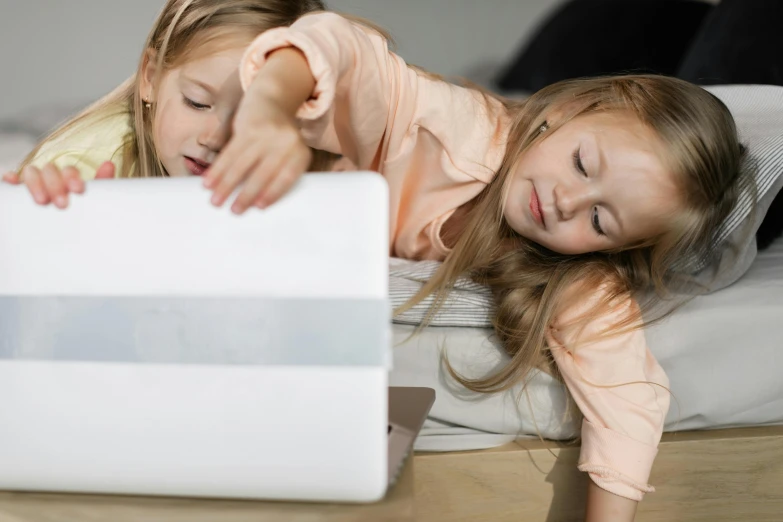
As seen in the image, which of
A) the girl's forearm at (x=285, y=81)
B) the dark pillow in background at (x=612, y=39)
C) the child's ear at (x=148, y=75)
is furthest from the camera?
the dark pillow in background at (x=612, y=39)

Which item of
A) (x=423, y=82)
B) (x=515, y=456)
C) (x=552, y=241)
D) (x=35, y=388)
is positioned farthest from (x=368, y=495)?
(x=423, y=82)

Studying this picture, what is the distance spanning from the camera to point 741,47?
4.35 ft

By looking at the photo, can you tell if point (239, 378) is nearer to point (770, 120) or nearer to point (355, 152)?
point (355, 152)

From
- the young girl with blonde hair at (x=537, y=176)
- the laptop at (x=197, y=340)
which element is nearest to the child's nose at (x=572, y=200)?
the young girl with blonde hair at (x=537, y=176)

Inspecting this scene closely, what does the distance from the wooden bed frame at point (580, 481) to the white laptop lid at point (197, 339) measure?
0.38 meters

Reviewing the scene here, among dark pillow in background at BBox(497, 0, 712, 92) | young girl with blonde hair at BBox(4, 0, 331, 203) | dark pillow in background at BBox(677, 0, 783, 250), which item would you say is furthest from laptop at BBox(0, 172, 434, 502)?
dark pillow in background at BBox(497, 0, 712, 92)

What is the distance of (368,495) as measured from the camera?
47 cm

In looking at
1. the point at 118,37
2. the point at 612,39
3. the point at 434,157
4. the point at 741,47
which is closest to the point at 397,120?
the point at 434,157

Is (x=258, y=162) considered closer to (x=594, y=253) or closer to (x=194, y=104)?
(x=194, y=104)

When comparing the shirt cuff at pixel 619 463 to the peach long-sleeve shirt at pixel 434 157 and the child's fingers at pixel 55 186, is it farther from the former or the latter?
the child's fingers at pixel 55 186

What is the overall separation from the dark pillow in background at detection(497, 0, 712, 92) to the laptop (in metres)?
1.44

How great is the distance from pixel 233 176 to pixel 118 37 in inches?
90.1

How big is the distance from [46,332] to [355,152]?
572 millimetres

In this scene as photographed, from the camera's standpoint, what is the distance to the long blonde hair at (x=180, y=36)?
0.99m
